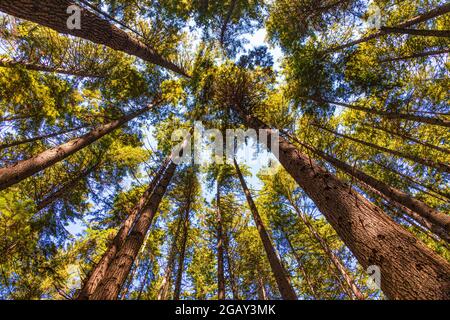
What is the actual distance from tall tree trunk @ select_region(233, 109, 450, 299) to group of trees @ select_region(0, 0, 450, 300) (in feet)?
5.26

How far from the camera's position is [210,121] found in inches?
426

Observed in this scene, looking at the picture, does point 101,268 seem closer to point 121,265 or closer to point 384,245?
point 121,265

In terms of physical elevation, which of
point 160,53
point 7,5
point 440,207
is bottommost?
point 440,207

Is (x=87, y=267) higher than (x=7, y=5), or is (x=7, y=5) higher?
(x=7, y=5)

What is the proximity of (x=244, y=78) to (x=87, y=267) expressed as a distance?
30.4 feet

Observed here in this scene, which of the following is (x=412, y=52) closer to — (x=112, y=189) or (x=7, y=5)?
(x=7, y=5)

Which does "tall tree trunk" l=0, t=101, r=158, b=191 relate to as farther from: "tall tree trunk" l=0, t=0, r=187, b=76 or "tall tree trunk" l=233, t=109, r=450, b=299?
"tall tree trunk" l=233, t=109, r=450, b=299

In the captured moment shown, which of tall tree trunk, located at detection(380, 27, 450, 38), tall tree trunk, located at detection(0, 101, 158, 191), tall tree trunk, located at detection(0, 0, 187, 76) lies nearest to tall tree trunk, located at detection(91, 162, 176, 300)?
tall tree trunk, located at detection(0, 101, 158, 191)

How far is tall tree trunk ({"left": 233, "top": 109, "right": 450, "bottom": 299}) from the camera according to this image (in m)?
1.98

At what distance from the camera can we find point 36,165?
4840 millimetres

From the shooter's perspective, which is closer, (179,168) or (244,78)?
(244,78)
